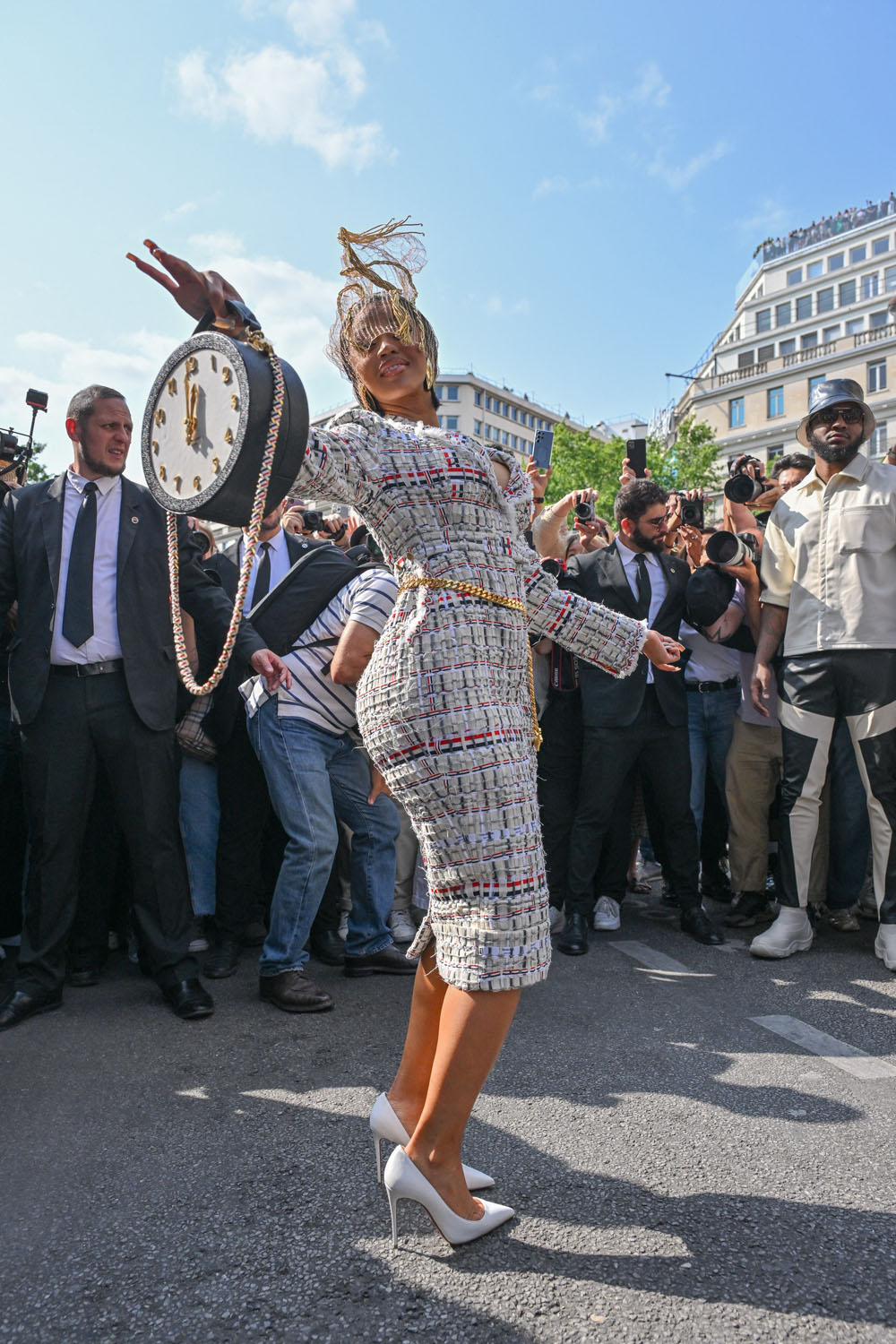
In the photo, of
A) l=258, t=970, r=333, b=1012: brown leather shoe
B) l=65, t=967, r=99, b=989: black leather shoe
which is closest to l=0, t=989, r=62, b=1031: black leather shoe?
l=65, t=967, r=99, b=989: black leather shoe

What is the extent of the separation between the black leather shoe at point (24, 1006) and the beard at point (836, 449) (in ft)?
13.2

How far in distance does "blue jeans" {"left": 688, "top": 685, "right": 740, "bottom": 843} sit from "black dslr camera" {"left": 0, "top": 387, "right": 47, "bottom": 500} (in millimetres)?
3803

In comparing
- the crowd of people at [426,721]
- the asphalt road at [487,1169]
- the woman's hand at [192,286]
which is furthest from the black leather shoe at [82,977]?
the woman's hand at [192,286]

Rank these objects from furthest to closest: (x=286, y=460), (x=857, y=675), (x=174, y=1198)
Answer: (x=857, y=675) → (x=174, y=1198) → (x=286, y=460)

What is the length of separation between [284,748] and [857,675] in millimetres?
2565

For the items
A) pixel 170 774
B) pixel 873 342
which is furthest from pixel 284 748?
pixel 873 342

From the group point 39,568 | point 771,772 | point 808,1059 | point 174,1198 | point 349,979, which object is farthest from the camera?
point 771,772

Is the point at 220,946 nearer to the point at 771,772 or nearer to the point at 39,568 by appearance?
the point at 39,568

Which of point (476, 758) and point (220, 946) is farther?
point (220, 946)

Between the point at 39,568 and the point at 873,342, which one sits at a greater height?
the point at 873,342

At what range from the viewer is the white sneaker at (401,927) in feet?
14.9

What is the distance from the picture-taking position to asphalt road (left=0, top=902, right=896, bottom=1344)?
1.69 metres

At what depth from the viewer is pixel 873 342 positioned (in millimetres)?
50938

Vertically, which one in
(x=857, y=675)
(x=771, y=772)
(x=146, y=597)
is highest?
(x=146, y=597)
